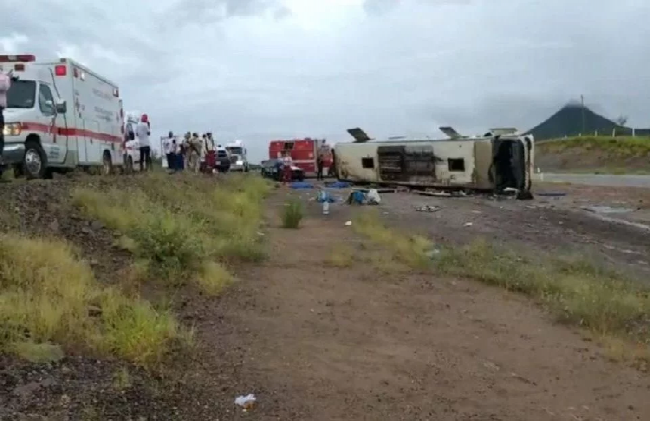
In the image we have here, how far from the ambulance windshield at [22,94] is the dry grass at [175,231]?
259cm

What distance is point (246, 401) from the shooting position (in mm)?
5984

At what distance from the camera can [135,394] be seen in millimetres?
5562

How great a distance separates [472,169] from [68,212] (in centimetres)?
2160

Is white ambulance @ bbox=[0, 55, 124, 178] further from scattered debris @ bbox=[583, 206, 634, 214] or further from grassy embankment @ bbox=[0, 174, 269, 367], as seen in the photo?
scattered debris @ bbox=[583, 206, 634, 214]

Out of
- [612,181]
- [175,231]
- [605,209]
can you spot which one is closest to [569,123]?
[612,181]

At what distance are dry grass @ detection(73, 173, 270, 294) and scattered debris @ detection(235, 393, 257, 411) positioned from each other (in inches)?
123

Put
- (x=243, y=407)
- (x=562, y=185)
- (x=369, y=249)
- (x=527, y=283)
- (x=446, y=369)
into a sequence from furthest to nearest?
(x=562, y=185) → (x=369, y=249) → (x=527, y=283) → (x=446, y=369) → (x=243, y=407)

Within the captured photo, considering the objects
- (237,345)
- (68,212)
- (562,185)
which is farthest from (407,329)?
(562,185)

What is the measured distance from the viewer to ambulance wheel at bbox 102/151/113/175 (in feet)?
71.3

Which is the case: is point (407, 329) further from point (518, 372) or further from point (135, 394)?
point (135, 394)

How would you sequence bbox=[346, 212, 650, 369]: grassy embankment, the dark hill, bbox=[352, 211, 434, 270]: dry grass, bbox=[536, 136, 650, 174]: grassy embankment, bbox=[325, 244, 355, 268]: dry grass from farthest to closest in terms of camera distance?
the dark hill → bbox=[536, 136, 650, 174]: grassy embankment → bbox=[352, 211, 434, 270]: dry grass → bbox=[325, 244, 355, 268]: dry grass → bbox=[346, 212, 650, 369]: grassy embankment

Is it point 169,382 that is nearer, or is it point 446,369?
point 169,382

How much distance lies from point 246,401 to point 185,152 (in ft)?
86.6

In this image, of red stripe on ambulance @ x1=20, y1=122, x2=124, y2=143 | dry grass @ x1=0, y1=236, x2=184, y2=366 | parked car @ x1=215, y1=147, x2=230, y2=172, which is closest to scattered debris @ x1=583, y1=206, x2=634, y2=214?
red stripe on ambulance @ x1=20, y1=122, x2=124, y2=143
